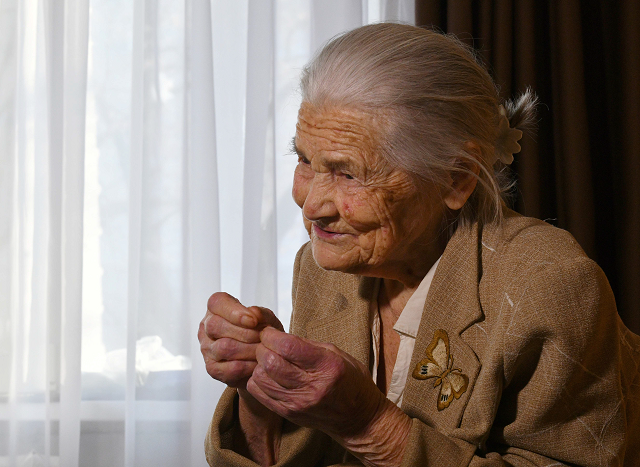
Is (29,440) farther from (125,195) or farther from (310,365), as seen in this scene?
(310,365)

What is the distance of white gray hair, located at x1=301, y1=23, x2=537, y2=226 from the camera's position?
113 centimetres

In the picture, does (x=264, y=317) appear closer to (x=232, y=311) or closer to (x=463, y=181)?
(x=232, y=311)

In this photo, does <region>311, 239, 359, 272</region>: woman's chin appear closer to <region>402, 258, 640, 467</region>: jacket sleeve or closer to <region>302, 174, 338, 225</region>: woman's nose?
<region>302, 174, 338, 225</region>: woman's nose

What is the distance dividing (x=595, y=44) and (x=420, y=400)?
5.36ft

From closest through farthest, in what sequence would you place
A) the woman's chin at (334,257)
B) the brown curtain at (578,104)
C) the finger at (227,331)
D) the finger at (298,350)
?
the finger at (298,350) < the finger at (227,331) < the woman's chin at (334,257) < the brown curtain at (578,104)

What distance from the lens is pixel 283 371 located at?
1001 mm

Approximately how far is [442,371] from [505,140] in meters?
0.49

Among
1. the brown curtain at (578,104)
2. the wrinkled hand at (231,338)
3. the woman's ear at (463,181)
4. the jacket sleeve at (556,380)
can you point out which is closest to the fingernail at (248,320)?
the wrinkled hand at (231,338)

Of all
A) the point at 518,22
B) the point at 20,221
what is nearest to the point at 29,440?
the point at 20,221

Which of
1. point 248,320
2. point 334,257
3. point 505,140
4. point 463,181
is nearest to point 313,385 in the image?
point 248,320

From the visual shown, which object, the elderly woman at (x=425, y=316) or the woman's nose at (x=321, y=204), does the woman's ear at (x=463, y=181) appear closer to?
the elderly woman at (x=425, y=316)

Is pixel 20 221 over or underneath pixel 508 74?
underneath

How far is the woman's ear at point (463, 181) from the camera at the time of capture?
120 centimetres

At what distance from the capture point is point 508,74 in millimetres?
2186
